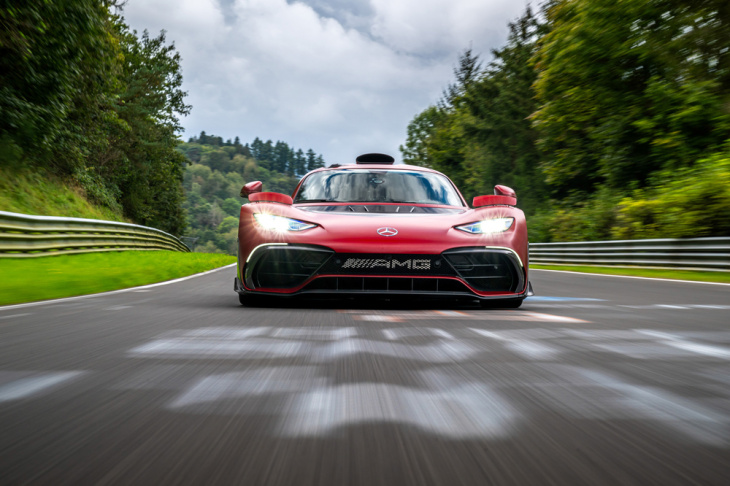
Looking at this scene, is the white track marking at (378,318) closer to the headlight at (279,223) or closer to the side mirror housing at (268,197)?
the headlight at (279,223)

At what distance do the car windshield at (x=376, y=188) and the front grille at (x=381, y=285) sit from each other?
4.11ft

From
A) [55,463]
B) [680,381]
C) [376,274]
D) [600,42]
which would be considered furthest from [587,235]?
[55,463]

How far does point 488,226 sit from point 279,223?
1740 millimetres

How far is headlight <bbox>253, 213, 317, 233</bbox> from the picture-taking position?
18.7 ft

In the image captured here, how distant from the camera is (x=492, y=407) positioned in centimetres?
244

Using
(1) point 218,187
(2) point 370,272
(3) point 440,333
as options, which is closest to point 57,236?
(2) point 370,272

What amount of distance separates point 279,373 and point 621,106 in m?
27.3

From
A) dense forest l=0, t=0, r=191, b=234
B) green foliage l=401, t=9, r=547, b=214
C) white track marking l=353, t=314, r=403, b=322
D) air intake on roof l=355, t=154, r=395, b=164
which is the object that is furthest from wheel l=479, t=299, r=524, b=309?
green foliage l=401, t=9, r=547, b=214

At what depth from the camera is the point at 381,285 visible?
5602 mm

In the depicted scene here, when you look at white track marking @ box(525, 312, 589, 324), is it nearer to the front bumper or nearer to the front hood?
the front bumper

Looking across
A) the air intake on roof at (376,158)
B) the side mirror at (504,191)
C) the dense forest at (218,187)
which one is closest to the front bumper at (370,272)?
the side mirror at (504,191)

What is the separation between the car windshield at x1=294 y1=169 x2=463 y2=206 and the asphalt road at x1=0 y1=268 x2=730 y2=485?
2.11 m

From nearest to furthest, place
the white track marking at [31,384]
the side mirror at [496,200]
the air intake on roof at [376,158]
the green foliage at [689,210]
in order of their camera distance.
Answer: the white track marking at [31,384]
the side mirror at [496,200]
the air intake on roof at [376,158]
the green foliage at [689,210]

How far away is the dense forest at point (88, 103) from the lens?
1919 cm
